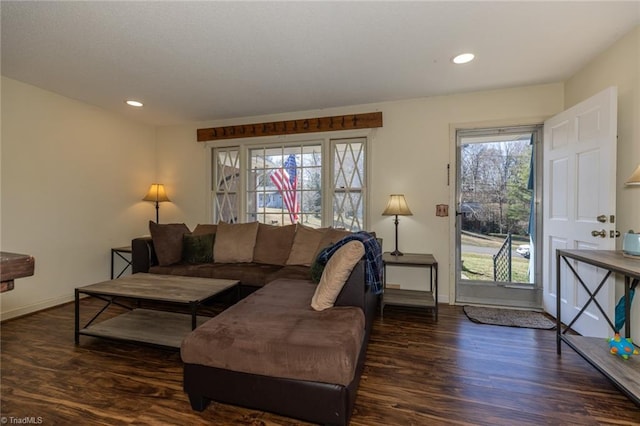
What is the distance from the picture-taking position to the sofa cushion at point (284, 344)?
1.41 meters

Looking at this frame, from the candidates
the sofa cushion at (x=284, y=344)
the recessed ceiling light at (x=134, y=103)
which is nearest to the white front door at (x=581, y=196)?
the sofa cushion at (x=284, y=344)

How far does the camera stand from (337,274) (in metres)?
1.88

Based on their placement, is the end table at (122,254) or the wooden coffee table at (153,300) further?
the end table at (122,254)

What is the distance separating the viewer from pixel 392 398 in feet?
5.60

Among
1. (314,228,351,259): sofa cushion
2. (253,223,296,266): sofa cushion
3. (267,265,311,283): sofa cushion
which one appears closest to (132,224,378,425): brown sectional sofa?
(267,265,311,283): sofa cushion

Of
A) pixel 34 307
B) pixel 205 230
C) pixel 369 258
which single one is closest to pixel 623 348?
pixel 369 258

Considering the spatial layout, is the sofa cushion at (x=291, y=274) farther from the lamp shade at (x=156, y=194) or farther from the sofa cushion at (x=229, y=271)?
the lamp shade at (x=156, y=194)

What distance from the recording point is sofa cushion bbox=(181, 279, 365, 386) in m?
1.41

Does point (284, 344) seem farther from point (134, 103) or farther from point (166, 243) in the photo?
point (134, 103)

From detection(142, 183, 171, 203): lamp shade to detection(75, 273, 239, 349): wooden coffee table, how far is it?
1817 millimetres

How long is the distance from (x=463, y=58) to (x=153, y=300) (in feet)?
10.7

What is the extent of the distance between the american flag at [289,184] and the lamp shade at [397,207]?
1276mm

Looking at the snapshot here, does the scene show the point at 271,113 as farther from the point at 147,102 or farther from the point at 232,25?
the point at 232,25

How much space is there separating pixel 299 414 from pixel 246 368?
1.12ft
